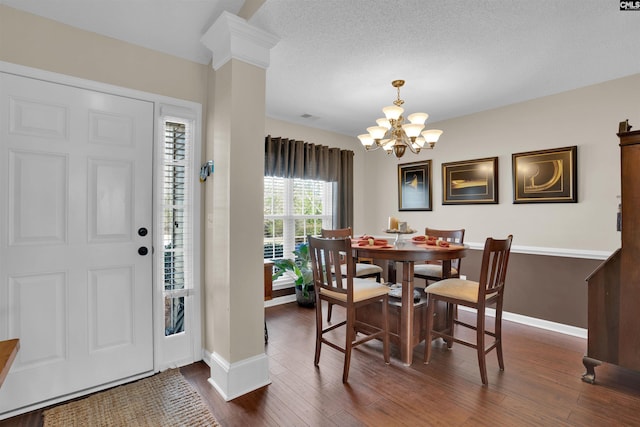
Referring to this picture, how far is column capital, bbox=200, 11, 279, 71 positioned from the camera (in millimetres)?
1976

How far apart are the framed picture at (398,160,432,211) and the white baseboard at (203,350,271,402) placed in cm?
307

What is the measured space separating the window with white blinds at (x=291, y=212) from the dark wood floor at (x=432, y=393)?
1.66 meters

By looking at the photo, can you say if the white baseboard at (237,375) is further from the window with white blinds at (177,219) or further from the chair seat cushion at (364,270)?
the chair seat cushion at (364,270)

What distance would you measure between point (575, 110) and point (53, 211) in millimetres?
4520

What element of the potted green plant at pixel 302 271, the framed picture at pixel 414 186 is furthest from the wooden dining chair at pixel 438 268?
the potted green plant at pixel 302 271

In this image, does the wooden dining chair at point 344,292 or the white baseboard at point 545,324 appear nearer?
the wooden dining chair at point 344,292

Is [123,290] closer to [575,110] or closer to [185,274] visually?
[185,274]

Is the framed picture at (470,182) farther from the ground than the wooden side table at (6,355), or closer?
farther from the ground

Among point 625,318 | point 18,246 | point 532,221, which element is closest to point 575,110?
point 532,221

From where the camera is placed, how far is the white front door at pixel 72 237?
185cm

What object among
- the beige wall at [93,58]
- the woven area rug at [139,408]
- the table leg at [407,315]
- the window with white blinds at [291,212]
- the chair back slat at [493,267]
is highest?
the beige wall at [93,58]

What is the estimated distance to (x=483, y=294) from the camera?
7.00ft

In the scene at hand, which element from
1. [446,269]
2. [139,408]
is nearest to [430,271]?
[446,269]

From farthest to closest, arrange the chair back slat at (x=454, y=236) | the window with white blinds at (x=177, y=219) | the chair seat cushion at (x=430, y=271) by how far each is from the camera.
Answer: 1. the chair back slat at (x=454, y=236)
2. the chair seat cushion at (x=430, y=271)
3. the window with white blinds at (x=177, y=219)
